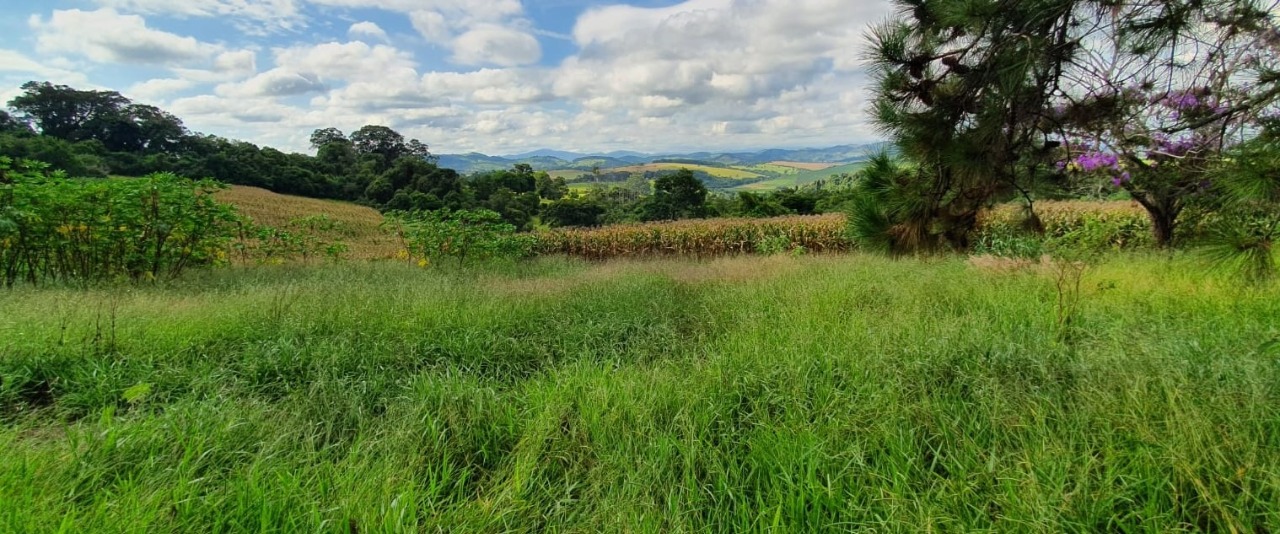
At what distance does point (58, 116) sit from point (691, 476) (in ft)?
258

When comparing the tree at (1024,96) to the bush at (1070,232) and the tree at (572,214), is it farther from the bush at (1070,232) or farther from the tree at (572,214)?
the tree at (572,214)

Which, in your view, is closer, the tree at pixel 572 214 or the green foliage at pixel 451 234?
the green foliage at pixel 451 234

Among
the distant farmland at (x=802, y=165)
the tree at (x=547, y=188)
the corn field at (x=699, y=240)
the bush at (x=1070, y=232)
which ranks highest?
the distant farmland at (x=802, y=165)

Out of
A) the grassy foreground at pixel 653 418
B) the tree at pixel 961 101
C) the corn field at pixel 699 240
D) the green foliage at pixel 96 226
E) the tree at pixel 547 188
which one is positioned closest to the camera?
the grassy foreground at pixel 653 418

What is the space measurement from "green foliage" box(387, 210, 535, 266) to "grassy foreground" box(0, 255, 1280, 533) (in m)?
5.13

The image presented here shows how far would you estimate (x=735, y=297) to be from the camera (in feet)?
17.9

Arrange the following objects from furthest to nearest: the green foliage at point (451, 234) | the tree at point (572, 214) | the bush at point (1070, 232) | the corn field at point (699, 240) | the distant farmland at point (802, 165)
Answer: the distant farmland at point (802, 165)
the tree at point (572, 214)
the corn field at point (699, 240)
the green foliage at point (451, 234)
the bush at point (1070, 232)

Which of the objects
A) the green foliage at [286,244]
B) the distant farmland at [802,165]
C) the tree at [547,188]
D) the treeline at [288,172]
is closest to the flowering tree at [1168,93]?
the green foliage at [286,244]

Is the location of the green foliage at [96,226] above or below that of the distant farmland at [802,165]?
below

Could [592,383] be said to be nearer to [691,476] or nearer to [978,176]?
[691,476]

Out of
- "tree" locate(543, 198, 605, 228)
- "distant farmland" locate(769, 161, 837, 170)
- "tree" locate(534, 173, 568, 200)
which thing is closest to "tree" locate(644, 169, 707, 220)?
"tree" locate(543, 198, 605, 228)

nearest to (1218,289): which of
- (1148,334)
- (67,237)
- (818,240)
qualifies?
(1148,334)

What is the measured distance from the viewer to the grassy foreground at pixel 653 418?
1.76 m

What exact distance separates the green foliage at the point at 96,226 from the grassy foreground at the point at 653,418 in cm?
240
